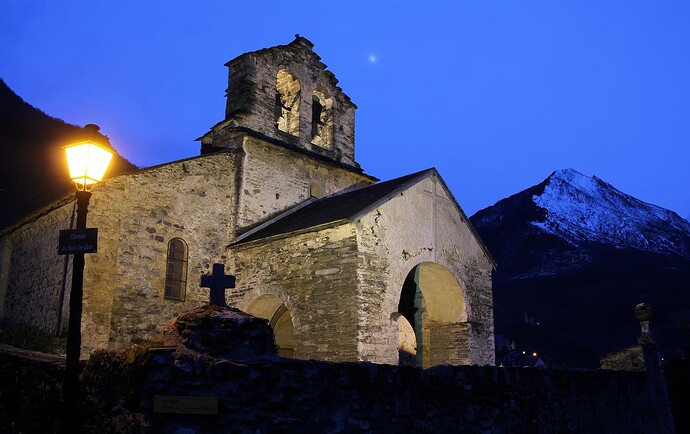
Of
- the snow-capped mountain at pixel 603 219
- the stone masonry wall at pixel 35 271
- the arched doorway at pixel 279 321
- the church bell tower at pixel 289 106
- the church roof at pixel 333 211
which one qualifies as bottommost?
the arched doorway at pixel 279 321

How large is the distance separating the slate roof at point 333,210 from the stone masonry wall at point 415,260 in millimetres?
191

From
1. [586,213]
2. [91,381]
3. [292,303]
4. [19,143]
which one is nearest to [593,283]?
[586,213]

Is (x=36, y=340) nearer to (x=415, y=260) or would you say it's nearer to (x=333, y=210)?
(x=333, y=210)

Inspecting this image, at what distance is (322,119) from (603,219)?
37333 millimetres

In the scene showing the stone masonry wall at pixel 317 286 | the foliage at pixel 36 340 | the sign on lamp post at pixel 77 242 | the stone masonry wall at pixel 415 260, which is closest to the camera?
the sign on lamp post at pixel 77 242

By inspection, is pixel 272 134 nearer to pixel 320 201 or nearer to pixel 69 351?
pixel 320 201

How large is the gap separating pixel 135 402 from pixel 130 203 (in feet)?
29.2

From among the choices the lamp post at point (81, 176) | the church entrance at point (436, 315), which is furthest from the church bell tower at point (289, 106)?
the lamp post at point (81, 176)

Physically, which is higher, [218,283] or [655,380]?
[218,283]

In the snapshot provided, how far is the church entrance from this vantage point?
46.0ft

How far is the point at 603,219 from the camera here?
4775cm

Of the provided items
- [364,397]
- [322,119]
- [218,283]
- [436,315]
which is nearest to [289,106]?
[322,119]

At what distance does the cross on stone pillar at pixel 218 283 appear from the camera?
670 centimetres

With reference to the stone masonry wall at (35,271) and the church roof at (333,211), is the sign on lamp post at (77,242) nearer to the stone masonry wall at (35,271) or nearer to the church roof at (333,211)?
the church roof at (333,211)
